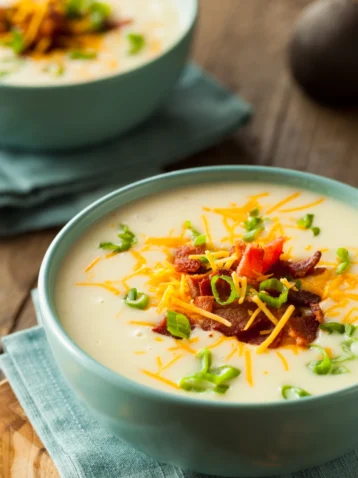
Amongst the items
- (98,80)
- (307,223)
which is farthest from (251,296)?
(98,80)

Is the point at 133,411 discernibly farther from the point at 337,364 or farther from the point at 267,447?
the point at 337,364

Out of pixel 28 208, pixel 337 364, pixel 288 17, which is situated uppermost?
pixel 337 364

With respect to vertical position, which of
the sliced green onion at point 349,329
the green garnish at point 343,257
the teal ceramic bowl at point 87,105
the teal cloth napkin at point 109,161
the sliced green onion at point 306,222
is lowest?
the teal cloth napkin at point 109,161

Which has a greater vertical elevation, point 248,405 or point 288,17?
point 248,405

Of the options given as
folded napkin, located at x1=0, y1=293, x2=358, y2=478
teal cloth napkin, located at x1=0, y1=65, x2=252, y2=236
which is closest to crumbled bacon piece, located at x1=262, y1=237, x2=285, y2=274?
folded napkin, located at x1=0, y1=293, x2=358, y2=478

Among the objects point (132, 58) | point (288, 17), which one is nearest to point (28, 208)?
point (132, 58)

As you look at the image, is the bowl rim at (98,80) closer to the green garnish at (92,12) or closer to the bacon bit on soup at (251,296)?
the green garnish at (92,12)

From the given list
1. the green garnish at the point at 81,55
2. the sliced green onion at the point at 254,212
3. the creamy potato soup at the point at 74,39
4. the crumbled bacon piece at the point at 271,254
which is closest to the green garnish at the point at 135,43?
the creamy potato soup at the point at 74,39

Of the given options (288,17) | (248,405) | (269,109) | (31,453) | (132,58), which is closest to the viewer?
(248,405)
